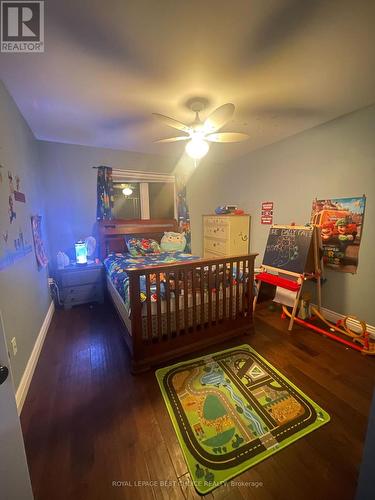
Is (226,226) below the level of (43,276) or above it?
above

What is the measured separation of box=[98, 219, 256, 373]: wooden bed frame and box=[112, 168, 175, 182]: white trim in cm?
244

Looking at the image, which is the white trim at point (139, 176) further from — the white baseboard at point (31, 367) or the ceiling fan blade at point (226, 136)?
the white baseboard at point (31, 367)

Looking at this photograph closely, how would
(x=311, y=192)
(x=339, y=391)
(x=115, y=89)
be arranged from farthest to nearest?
(x=311, y=192) < (x=115, y=89) < (x=339, y=391)

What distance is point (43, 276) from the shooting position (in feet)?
8.85

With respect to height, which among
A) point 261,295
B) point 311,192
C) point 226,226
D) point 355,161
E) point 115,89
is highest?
point 115,89

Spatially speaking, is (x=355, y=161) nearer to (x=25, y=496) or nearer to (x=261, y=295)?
(x=261, y=295)

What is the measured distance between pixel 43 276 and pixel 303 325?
3353 mm

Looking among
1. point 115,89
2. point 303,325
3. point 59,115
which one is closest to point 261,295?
point 303,325

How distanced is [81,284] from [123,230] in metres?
1.14

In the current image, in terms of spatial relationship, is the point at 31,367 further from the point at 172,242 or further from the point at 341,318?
the point at 341,318

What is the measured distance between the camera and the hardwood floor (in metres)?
1.08

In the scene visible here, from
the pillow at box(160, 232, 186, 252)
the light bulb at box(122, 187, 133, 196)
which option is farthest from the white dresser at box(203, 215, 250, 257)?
the light bulb at box(122, 187, 133, 196)

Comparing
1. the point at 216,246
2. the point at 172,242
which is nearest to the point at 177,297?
the point at 172,242

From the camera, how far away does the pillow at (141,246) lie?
3461 mm
